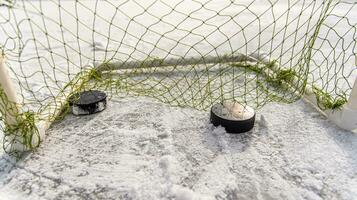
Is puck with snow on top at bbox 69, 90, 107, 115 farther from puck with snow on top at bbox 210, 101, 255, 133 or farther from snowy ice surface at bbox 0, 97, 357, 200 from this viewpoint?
puck with snow on top at bbox 210, 101, 255, 133

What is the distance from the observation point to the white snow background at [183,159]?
1067 millimetres

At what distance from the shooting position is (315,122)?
57.0 inches

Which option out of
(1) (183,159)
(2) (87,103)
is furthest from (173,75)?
(1) (183,159)

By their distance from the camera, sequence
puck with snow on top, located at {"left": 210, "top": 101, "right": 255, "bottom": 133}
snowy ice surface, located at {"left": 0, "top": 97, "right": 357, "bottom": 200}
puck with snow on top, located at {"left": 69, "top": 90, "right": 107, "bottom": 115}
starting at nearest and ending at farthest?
snowy ice surface, located at {"left": 0, "top": 97, "right": 357, "bottom": 200}, puck with snow on top, located at {"left": 210, "top": 101, "right": 255, "bottom": 133}, puck with snow on top, located at {"left": 69, "top": 90, "right": 107, "bottom": 115}

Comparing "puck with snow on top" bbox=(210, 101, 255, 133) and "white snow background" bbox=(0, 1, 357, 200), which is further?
"puck with snow on top" bbox=(210, 101, 255, 133)

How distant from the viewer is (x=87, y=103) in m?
1.49

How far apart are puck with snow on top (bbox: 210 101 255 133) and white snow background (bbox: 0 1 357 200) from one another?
35 millimetres

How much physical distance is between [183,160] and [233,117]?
33cm

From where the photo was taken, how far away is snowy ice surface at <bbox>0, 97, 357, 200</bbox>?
3.50 ft

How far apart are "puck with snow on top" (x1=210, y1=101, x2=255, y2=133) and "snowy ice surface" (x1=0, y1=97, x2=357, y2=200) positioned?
0.11 ft

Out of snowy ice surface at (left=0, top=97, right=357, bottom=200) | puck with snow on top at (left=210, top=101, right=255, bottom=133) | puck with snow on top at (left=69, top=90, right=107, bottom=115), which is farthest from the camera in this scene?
puck with snow on top at (left=69, top=90, right=107, bottom=115)

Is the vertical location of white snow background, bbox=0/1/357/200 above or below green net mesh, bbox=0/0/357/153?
below

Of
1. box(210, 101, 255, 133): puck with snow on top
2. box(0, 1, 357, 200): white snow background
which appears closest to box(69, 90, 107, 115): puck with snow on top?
box(0, 1, 357, 200): white snow background

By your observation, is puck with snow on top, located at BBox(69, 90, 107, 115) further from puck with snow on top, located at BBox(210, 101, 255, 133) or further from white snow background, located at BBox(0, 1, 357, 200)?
puck with snow on top, located at BBox(210, 101, 255, 133)
